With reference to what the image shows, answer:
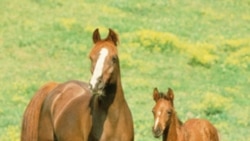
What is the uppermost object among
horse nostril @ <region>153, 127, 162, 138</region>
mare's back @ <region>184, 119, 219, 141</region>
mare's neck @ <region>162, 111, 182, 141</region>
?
horse nostril @ <region>153, 127, 162, 138</region>

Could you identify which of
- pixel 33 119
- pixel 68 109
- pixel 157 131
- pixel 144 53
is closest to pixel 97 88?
pixel 68 109

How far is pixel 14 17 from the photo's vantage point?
34.2 meters

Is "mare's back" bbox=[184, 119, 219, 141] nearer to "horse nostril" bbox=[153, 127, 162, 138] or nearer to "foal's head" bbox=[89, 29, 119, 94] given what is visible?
"horse nostril" bbox=[153, 127, 162, 138]

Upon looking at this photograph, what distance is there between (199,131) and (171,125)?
1671mm

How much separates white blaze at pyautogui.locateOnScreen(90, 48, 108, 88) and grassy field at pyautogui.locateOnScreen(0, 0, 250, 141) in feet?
28.0

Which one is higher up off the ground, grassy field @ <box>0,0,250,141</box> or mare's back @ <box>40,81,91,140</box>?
mare's back @ <box>40,81,91,140</box>

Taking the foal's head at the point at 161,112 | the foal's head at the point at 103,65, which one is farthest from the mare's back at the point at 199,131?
the foal's head at the point at 103,65

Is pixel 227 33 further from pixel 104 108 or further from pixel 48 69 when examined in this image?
pixel 104 108

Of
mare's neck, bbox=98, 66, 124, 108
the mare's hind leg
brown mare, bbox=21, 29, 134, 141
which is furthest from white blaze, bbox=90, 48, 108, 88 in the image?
the mare's hind leg

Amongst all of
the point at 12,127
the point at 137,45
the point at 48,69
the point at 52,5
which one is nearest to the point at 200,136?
the point at 12,127

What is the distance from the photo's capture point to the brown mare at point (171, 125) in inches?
503

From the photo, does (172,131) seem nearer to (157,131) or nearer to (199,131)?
(157,131)

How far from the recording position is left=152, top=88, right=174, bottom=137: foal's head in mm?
12602

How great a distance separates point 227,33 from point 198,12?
390 centimetres
